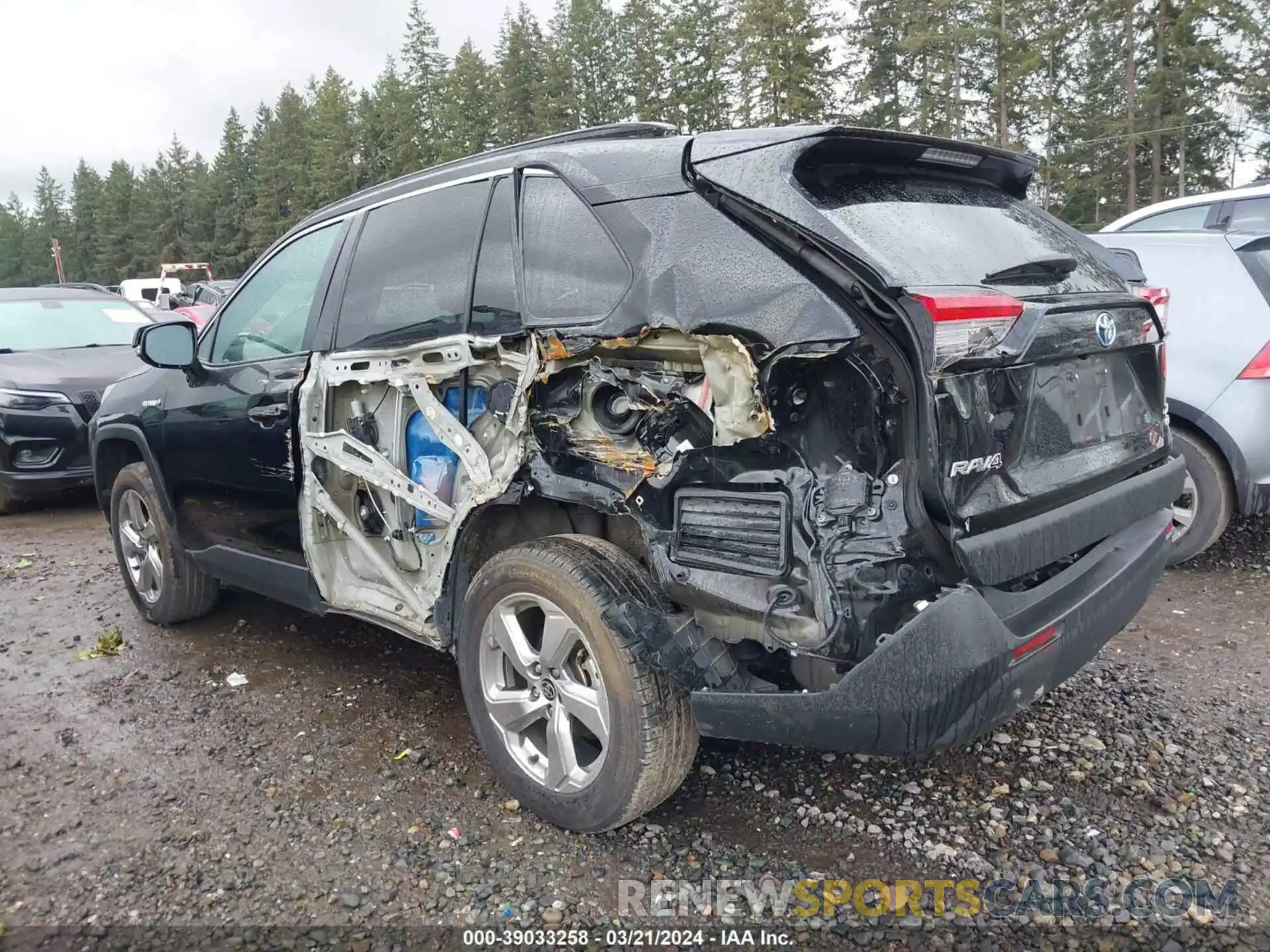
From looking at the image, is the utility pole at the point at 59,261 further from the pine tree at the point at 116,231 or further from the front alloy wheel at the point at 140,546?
the front alloy wheel at the point at 140,546

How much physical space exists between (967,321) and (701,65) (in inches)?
1522

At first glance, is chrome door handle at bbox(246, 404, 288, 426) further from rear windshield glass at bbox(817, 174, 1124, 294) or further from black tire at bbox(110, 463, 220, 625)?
rear windshield glass at bbox(817, 174, 1124, 294)

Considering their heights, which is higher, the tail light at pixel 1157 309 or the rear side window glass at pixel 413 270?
the rear side window glass at pixel 413 270

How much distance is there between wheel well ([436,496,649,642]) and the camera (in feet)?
8.76

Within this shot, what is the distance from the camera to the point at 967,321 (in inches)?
77.3

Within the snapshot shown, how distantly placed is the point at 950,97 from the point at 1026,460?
33378 millimetres

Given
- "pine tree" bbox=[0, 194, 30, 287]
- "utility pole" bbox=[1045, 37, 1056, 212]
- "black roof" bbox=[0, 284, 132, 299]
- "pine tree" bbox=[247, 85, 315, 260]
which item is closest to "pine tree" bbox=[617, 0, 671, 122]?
"utility pole" bbox=[1045, 37, 1056, 212]

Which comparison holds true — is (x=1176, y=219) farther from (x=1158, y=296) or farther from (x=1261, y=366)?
(x=1158, y=296)

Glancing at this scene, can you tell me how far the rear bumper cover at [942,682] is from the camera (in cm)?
193

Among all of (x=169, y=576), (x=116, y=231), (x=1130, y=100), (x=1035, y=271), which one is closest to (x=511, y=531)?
(x=1035, y=271)

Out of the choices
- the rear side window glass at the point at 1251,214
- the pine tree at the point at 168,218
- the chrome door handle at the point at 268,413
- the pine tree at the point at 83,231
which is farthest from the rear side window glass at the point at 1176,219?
the pine tree at the point at 83,231

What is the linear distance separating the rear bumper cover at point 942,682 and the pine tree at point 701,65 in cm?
3478

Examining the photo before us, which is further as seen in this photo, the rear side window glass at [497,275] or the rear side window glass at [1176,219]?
the rear side window glass at [1176,219]

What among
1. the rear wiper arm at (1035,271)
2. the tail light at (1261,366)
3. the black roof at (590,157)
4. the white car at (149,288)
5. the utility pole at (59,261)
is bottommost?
the tail light at (1261,366)
